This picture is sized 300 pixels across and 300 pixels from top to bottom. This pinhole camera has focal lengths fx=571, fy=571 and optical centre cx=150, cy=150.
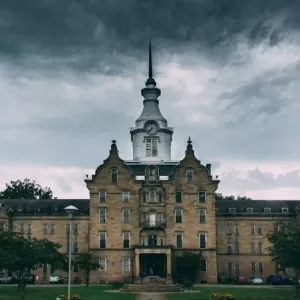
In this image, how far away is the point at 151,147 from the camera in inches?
3932

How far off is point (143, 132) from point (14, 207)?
25.5m

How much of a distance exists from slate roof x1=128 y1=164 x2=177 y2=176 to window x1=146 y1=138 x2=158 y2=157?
4.40m

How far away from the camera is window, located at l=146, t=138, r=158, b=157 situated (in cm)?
9969

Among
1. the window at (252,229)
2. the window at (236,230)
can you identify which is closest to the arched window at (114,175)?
the window at (236,230)

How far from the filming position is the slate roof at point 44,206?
9394 centimetres

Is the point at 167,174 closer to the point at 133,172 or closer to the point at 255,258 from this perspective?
the point at 133,172

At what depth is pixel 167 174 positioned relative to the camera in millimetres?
94250

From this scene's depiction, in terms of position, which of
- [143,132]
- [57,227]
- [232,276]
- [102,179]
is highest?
[143,132]

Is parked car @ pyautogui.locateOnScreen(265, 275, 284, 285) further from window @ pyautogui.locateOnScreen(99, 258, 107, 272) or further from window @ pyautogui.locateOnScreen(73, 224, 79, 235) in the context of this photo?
window @ pyautogui.locateOnScreen(73, 224, 79, 235)

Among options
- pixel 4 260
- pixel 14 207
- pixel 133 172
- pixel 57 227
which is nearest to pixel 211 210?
pixel 133 172

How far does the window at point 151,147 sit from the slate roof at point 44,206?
44.7 ft

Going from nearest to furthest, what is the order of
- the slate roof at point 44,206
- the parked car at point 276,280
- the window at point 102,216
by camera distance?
the parked car at point 276,280 < the window at point 102,216 < the slate roof at point 44,206

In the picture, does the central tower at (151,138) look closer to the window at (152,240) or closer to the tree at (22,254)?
the window at (152,240)

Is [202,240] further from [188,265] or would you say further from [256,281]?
[256,281]
